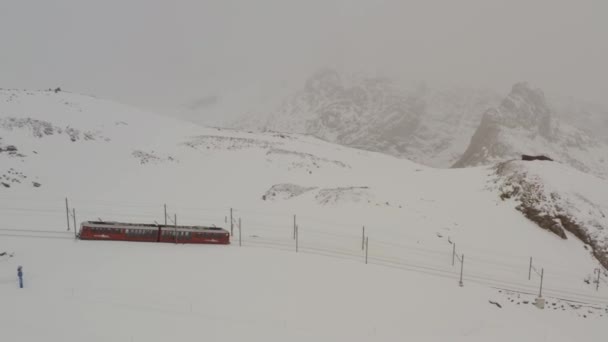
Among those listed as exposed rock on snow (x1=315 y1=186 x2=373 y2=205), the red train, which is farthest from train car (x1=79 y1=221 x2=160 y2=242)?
exposed rock on snow (x1=315 y1=186 x2=373 y2=205)

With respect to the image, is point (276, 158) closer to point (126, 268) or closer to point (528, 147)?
point (126, 268)

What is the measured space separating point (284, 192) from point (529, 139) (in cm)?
16205

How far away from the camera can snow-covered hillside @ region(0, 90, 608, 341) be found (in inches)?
703

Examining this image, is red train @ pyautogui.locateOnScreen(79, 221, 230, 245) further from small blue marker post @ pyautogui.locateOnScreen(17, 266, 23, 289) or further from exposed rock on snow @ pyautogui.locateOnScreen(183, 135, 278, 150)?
exposed rock on snow @ pyautogui.locateOnScreen(183, 135, 278, 150)

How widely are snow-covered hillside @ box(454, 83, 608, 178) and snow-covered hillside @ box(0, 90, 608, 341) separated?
388ft

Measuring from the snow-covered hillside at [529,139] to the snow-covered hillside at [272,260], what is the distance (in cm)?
11824

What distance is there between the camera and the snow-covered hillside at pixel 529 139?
151 metres

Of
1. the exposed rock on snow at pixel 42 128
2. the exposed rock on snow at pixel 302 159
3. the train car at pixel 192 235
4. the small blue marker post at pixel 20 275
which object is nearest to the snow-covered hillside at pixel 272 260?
the exposed rock on snow at pixel 42 128

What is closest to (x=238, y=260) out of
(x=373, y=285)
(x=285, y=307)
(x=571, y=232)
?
(x=285, y=307)

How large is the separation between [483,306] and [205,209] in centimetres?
2430

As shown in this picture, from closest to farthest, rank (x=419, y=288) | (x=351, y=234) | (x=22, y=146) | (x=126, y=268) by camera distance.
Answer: (x=126, y=268) → (x=419, y=288) → (x=351, y=234) → (x=22, y=146)

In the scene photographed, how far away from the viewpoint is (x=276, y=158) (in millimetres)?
58906

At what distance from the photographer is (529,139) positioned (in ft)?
548

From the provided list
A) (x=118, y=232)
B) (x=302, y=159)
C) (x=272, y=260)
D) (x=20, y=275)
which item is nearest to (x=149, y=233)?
(x=118, y=232)
